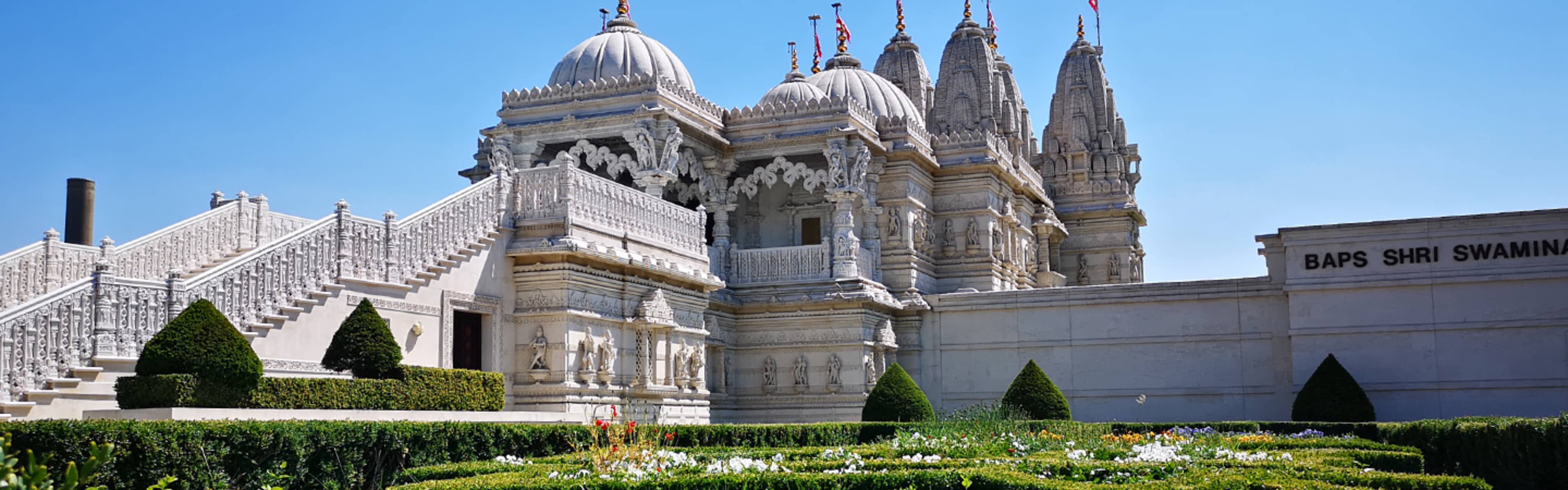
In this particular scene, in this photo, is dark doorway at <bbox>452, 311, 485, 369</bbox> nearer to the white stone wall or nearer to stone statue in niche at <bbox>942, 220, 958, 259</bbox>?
the white stone wall

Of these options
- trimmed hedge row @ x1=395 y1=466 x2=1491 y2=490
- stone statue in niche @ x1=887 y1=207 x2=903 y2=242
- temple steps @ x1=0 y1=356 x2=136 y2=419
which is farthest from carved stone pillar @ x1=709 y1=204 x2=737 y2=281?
trimmed hedge row @ x1=395 y1=466 x2=1491 y2=490

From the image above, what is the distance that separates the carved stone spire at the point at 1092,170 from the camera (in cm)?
4722

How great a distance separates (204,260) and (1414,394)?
2092cm

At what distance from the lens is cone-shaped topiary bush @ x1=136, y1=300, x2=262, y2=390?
14.1m

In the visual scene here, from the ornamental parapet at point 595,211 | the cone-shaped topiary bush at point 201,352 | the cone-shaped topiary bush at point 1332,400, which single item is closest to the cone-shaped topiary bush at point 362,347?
the cone-shaped topiary bush at point 201,352

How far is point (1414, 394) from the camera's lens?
26.8 meters

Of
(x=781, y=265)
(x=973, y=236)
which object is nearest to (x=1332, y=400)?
(x=973, y=236)

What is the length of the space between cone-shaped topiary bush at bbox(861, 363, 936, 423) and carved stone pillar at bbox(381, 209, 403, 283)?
970cm

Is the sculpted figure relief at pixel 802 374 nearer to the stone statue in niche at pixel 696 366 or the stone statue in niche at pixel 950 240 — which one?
the stone statue in niche at pixel 696 366

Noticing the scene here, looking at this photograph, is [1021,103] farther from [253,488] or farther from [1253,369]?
[253,488]

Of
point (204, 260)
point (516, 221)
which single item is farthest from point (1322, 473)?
point (204, 260)

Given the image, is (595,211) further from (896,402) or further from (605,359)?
(896,402)

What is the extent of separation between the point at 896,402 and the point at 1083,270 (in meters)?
22.3

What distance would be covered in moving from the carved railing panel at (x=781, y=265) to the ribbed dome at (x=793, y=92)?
12.8 ft
